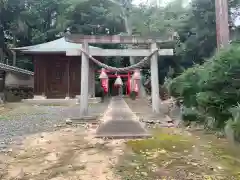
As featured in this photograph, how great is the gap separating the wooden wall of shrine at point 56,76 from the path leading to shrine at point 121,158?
11941mm

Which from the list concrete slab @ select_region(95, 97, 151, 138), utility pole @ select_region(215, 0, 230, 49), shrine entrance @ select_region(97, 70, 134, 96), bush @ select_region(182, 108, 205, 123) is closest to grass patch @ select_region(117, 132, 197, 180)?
concrete slab @ select_region(95, 97, 151, 138)

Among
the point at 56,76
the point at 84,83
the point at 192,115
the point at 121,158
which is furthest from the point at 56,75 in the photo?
the point at 121,158

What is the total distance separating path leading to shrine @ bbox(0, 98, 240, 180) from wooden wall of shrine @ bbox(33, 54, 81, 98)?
11941mm

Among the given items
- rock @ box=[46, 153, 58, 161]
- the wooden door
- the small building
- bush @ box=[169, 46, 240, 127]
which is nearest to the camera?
rock @ box=[46, 153, 58, 161]

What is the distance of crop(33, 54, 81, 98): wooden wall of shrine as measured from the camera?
18.9 meters

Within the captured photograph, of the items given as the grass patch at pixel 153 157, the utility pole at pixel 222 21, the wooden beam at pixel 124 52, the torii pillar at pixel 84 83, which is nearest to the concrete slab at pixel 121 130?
the grass patch at pixel 153 157

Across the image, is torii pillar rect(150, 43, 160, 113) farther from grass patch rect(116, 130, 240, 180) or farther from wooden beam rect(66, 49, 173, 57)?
grass patch rect(116, 130, 240, 180)

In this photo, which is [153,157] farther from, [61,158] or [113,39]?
[113,39]

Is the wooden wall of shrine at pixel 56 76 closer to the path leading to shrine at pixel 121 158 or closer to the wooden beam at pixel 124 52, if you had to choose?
the wooden beam at pixel 124 52

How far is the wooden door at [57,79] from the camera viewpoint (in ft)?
62.2

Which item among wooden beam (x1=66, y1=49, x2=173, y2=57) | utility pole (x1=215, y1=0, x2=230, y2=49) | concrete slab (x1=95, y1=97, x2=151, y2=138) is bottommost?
concrete slab (x1=95, y1=97, x2=151, y2=138)

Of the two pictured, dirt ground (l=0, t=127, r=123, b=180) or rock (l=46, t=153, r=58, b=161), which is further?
rock (l=46, t=153, r=58, b=161)

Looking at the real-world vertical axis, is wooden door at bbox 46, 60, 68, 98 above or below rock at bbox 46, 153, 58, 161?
above

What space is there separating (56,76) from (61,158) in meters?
14.6
